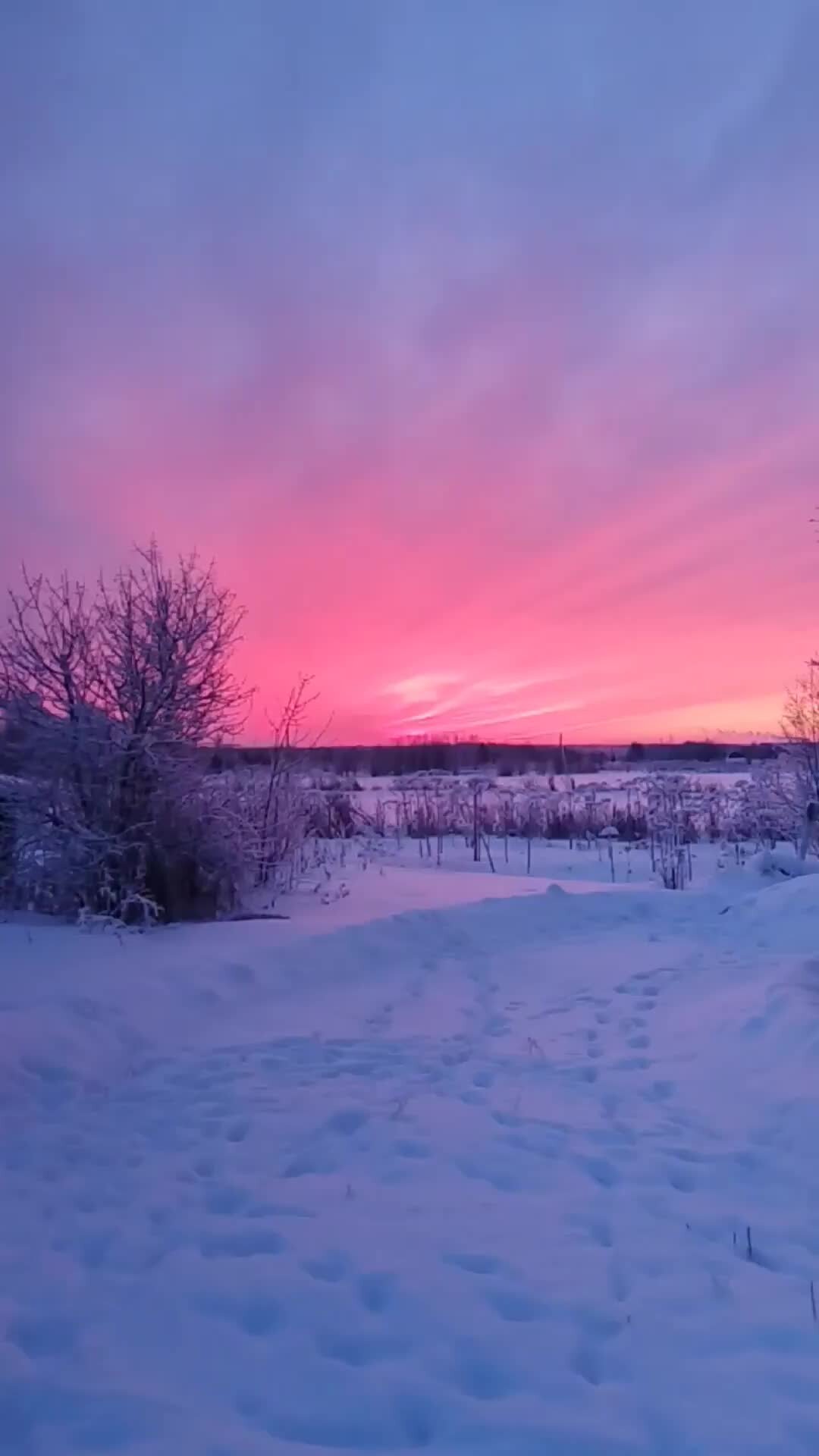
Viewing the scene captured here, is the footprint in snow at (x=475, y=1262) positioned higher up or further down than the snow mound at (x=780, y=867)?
further down

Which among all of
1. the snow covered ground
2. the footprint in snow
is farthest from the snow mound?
the footprint in snow

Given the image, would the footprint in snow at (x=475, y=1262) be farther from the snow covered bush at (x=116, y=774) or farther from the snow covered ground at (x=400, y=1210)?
the snow covered bush at (x=116, y=774)

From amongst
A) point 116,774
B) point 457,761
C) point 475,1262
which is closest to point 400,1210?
point 475,1262

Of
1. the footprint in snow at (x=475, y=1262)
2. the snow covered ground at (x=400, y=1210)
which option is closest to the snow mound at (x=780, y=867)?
the snow covered ground at (x=400, y=1210)

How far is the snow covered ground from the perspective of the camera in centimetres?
274

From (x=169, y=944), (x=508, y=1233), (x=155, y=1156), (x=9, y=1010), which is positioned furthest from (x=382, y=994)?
(x=508, y=1233)

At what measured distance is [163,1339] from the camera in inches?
120

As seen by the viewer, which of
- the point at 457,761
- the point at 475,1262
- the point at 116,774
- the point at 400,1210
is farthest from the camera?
the point at 457,761

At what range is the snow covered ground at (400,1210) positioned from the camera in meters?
2.74

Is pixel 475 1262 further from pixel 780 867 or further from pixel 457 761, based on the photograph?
pixel 457 761

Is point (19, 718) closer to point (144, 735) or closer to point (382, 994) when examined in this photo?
point (144, 735)

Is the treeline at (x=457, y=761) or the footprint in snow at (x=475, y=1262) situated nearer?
the footprint in snow at (x=475, y=1262)

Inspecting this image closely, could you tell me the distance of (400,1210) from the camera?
3.94 metres

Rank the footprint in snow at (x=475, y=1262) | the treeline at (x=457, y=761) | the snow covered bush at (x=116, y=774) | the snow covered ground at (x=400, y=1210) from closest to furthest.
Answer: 1. the snow covered ground at (x=400, y=1210)
2. the footprint in snow at (x=475, y=1262)
3. the snow covered bush at (x=116, y=774)
4. the treeline at (x=457, y=761)
